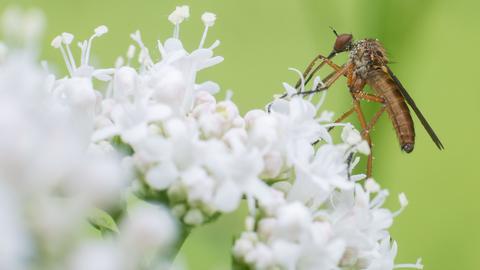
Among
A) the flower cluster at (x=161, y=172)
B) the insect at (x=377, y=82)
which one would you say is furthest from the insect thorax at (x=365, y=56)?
the flower cluster at (x=161, y=172)

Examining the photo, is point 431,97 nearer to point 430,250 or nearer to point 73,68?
point 430,250

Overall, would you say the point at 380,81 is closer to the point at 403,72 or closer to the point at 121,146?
the point at 121,146

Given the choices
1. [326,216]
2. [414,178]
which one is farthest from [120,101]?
[414,178]

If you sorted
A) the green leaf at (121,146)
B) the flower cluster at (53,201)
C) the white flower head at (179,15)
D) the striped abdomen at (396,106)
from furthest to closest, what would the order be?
the striped abdomen at (396,106) < the white flower head at (179,15) < the green leaf at (121,146) < the flower cluster at (53,201)

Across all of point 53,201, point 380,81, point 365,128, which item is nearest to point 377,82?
point 380,81

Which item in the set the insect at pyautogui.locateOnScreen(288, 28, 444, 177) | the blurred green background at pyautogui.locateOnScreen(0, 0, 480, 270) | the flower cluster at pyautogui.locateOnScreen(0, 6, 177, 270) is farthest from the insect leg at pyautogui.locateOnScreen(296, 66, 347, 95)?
the blurred green background at pyautogui.locateOnScreen(0, 0, 480, 270)

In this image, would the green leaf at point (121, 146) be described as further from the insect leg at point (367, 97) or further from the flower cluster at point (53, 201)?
the insect leg at point (367, 97)
